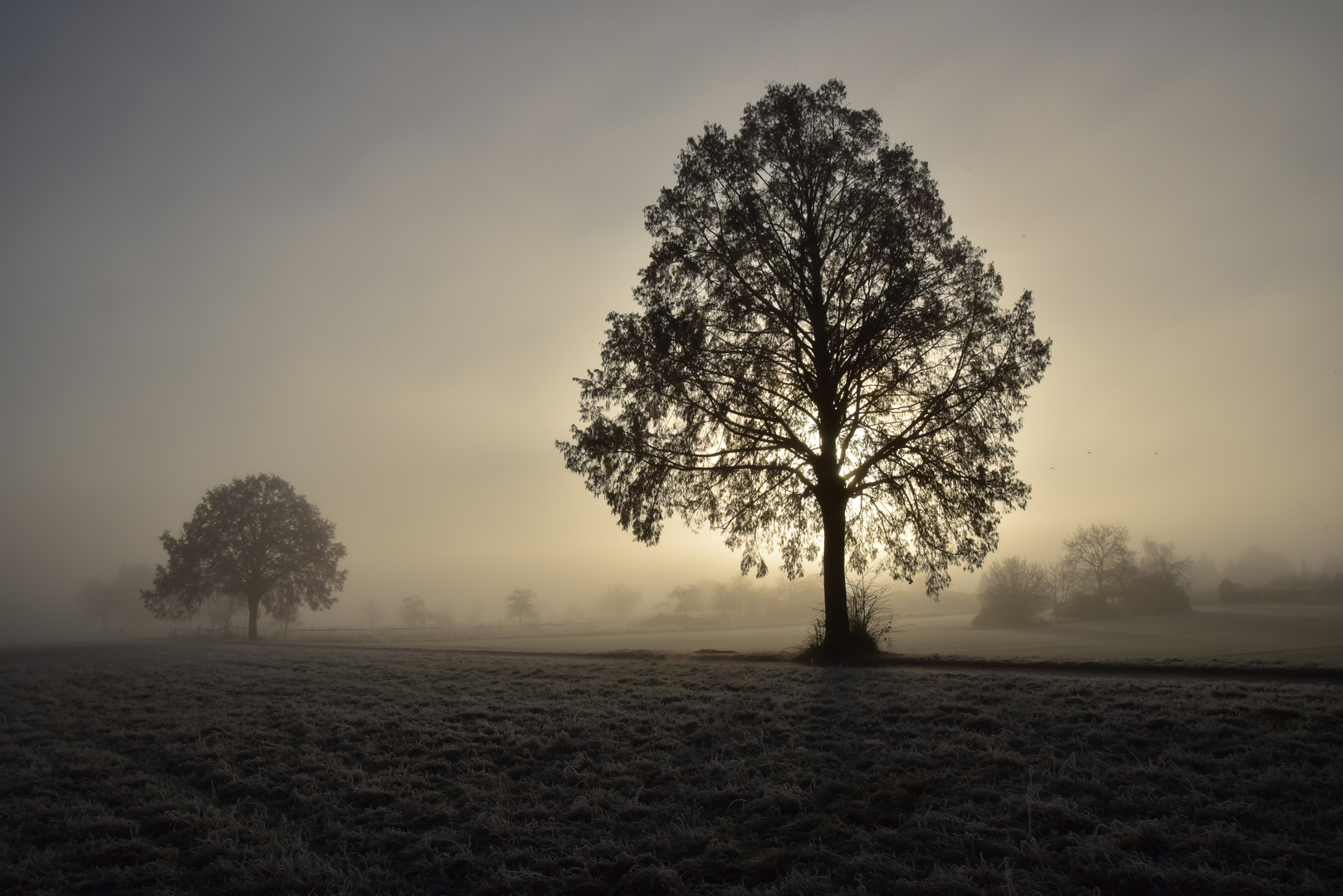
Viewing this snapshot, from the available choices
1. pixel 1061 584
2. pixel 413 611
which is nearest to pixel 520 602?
pixel 413 611

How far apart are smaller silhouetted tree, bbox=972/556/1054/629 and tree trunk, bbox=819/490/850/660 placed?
63.1 feet

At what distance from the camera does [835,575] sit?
16656 millimetres

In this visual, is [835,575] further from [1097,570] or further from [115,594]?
[115,594]

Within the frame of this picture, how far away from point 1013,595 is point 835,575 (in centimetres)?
2155

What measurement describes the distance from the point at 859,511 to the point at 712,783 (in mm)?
12081

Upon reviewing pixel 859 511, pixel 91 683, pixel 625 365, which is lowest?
pixel 91 683

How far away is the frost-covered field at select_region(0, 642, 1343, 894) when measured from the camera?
15.8ft

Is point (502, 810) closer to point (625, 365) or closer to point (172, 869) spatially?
point (172, 869)

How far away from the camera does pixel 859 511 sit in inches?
696

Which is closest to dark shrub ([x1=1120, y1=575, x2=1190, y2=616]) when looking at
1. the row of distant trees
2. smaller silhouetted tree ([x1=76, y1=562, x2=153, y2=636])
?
the row of distant trees

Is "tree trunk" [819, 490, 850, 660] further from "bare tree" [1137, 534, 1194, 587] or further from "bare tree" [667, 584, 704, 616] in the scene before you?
"bare tree" [667, 584, 704, 616]

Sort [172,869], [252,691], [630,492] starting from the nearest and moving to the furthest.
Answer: [172,869], [252,691], [630,492]

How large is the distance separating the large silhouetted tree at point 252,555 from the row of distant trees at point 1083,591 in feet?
154

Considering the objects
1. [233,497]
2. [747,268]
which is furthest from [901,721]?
[233,497]
